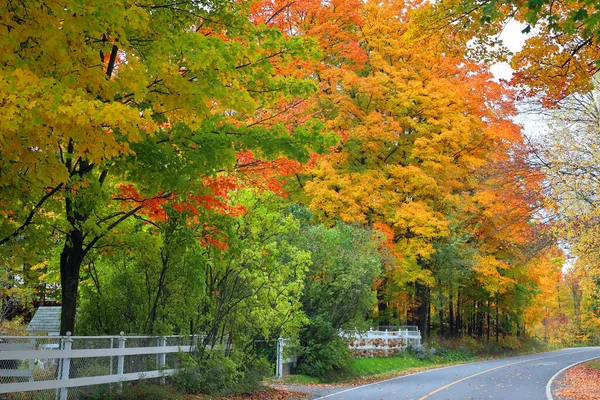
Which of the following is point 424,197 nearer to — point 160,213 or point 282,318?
point 282,318

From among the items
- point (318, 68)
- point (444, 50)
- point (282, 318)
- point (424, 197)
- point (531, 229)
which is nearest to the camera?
point (444, 50)

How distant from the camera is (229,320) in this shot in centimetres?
1535

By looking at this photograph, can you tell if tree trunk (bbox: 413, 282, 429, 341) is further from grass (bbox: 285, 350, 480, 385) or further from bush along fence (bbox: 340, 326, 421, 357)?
bush along fence (bbox: 340, 326, 421, 357)

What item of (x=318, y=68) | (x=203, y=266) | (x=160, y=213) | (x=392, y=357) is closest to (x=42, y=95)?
(x=160, y=213)

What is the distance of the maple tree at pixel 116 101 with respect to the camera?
578 centimetres

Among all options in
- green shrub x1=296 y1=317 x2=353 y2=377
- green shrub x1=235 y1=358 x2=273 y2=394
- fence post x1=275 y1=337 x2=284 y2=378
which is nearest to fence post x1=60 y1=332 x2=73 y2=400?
green shrub x1=235 y1=358 x2=273 y2=394

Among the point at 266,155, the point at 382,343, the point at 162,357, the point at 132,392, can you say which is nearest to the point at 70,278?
the point at 132,392

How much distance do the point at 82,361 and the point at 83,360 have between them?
0.05 m

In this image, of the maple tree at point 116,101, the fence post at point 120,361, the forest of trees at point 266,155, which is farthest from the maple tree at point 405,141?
the maple tree at point 116,101

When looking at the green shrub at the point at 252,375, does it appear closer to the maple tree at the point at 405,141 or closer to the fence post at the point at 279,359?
the fence post at the point at 279,359

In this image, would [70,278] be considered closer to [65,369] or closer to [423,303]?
[65,369]

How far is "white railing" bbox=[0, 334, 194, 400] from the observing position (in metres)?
8.93

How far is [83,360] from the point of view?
10742 millimetres

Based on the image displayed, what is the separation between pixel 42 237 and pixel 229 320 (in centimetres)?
676
